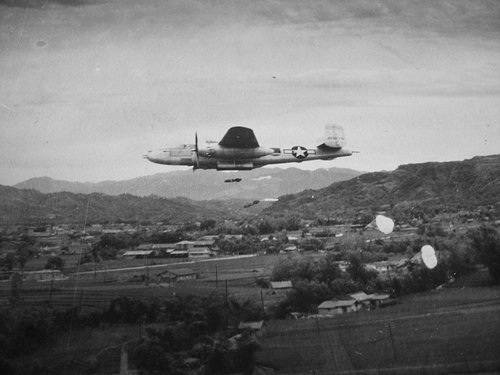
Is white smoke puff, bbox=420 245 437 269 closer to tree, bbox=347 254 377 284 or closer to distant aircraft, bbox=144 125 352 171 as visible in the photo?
tree, bbox=347 254 377 284

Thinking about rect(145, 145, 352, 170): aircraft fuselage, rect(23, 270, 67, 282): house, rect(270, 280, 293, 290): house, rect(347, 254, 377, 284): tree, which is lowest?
rect(270, 280, 293, 290): house

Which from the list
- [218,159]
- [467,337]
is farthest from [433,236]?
[218,159]

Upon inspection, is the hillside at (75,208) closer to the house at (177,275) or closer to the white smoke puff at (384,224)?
the house at (177,275)

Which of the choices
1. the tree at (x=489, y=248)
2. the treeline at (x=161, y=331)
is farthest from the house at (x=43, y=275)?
the tree at (x=489, y=248)

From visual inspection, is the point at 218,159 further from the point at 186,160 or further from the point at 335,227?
the point at 335,227

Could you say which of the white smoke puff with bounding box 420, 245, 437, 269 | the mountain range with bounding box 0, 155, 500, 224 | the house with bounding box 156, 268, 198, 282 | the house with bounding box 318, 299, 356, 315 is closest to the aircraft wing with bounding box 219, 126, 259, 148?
the house with bounding box 318, 299, 356, 315

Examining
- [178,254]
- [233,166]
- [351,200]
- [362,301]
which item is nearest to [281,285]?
[362,301]

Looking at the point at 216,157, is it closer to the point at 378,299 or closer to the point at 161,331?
the point at 161,331
